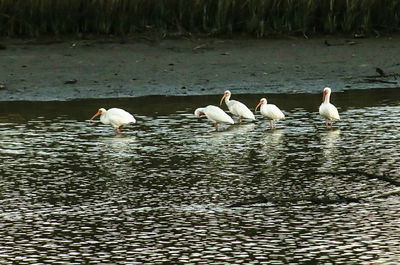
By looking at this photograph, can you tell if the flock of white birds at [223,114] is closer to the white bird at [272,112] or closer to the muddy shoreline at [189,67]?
the white bird at [272,112]

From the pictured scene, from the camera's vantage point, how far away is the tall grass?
21.0 metres

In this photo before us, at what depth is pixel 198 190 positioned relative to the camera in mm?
10086

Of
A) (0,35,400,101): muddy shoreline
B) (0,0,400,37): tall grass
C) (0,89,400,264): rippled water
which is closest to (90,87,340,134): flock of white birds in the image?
(0,89,400,264): rippled water

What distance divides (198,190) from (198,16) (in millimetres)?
12132

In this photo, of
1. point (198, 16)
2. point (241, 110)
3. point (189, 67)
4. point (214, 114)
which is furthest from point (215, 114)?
point (198, 16)

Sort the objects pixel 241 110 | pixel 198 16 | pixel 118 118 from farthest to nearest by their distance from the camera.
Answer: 1. pixel 198 16
2. pixel 241 110
3. pixel 118 118

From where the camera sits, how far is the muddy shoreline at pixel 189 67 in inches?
709

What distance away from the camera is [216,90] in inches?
714

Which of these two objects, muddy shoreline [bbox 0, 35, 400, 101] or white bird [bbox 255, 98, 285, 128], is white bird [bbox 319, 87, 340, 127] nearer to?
white bird [bbox 255, 98, 285, 128]

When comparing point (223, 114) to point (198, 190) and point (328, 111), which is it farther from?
point (198, 190)

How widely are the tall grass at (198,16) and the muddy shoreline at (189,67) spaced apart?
0.52 meters

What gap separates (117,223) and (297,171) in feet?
9.20

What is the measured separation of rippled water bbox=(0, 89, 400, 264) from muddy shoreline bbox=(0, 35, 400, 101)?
89.8 inches

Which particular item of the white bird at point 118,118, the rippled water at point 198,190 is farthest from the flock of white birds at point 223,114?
the rippled water at point 198,190
